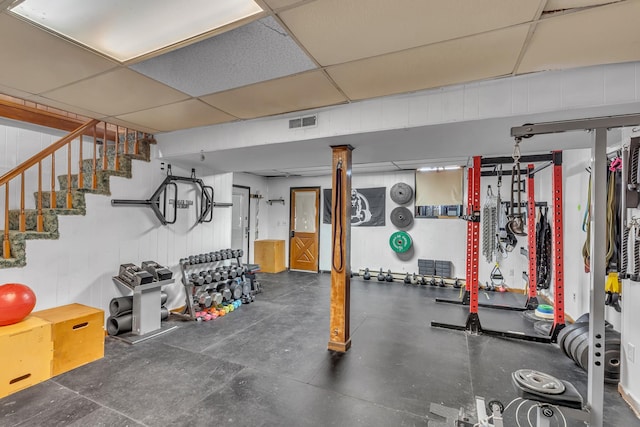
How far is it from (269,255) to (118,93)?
581cm

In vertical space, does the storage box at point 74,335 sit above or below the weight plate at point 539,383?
below

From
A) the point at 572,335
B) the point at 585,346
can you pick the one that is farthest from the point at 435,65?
the point at 572,335

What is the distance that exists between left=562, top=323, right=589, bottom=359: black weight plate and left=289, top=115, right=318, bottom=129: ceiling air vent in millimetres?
3515

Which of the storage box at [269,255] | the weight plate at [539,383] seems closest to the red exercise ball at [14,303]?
the weight plate at [539,383]

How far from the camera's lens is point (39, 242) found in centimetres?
321

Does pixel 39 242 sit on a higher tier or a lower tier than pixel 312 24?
lower

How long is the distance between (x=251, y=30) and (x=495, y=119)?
2.02m

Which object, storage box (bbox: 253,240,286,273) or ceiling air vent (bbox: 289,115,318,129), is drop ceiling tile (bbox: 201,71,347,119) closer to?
ceiling air vent (bbox: 289,115,318,129)

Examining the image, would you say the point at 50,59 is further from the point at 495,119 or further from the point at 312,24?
the point at 495,119

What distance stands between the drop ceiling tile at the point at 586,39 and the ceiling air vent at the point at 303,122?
5.90 ft

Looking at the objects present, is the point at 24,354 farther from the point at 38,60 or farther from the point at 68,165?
the point at 38,60

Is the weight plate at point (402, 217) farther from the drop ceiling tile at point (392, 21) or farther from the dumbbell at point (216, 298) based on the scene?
the drop ceiling tile at point (392, 21)

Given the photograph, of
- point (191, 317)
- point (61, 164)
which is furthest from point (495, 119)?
point (61, 164)

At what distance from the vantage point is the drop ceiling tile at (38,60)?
6.12 feet
